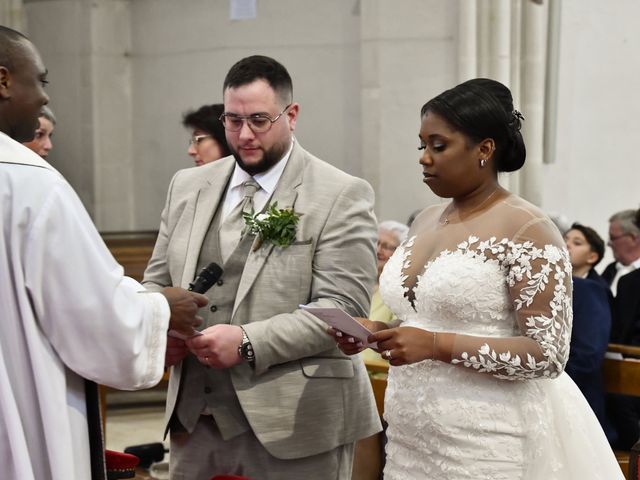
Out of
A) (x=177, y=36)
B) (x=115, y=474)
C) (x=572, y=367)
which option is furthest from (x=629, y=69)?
(x=115, y=474)

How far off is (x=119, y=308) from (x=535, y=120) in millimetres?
6090

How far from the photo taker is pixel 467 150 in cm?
324

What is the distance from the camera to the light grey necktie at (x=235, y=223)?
3.65 metres

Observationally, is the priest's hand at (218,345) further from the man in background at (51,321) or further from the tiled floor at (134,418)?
the tiled floor at (134,418)

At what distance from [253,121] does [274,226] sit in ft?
1.33

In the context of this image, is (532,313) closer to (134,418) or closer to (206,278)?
(206,278)

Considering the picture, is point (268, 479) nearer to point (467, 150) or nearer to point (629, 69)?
point (467, 150)

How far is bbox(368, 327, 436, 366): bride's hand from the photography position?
311 centimetres

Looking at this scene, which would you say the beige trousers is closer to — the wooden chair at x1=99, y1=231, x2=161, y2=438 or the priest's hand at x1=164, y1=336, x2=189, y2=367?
the priest's hand at x1=164, y1=336, x2=189, y2=367

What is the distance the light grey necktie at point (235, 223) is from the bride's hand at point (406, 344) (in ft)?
2.39

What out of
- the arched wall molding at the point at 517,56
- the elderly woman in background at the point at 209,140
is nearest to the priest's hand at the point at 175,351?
the elderly woman in background at the point at 209,140

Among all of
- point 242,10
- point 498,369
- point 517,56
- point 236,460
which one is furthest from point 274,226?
point 242,10

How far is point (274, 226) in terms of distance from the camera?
354cm

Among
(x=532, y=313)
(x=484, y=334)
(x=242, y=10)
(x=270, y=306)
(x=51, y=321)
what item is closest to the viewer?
(x=51, y=321)
